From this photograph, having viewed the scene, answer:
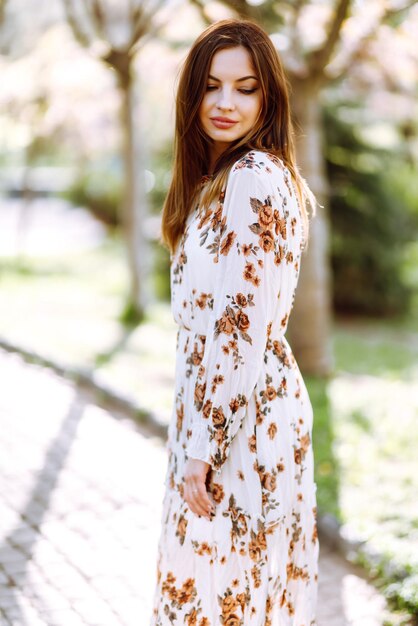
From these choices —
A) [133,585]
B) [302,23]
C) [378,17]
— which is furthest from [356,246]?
[133,585]

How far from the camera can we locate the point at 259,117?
2047mm

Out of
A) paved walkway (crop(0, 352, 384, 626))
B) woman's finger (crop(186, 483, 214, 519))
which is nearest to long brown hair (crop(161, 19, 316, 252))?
woman's finger (crop(186, 483, 214, 519))

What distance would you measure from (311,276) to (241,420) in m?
4.75

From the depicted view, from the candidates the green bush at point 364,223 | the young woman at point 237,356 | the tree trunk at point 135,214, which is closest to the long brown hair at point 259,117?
the young woman at point 237,356

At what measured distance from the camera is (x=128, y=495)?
14.4 feet

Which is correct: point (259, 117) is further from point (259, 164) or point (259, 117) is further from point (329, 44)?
point (329, 44)

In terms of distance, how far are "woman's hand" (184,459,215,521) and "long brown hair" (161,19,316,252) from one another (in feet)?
Result: 2.20

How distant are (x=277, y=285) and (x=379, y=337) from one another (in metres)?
8.58

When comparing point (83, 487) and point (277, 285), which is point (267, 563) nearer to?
point (277, 285)

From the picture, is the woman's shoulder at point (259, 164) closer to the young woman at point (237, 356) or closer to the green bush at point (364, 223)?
the young woman at point (237, 356)

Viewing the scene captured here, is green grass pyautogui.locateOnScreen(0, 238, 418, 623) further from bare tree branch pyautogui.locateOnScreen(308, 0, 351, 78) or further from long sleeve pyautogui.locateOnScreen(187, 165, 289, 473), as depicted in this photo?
bare tree branch pyautogui.locateOnScreen(308, 0, 351, 78)

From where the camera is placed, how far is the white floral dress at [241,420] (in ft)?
6.20


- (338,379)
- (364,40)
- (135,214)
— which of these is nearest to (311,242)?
(338,379)

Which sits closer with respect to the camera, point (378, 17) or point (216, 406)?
Result: point (216, 406)
